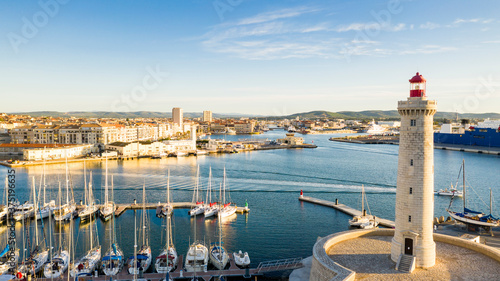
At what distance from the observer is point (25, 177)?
1222 inches

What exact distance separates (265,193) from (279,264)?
13.7 meters

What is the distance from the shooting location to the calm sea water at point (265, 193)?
1638cm

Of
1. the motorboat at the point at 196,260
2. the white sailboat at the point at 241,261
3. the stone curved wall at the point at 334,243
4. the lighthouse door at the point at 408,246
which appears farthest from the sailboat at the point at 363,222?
the lighthouse door at the point at 408,246

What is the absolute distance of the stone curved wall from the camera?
7.71 m

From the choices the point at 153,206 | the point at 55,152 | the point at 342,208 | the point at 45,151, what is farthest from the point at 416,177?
the point at 55,152

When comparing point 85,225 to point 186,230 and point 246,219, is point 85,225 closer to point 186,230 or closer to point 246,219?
point 186,230

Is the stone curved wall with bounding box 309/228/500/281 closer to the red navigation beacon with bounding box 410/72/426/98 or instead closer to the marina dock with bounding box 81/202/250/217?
the red navigation beacon with bounding box 410/72/426/98

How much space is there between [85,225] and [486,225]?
1949 cm

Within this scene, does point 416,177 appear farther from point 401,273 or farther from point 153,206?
point 153,206

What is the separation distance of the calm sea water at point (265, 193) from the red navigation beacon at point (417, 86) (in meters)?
8.45

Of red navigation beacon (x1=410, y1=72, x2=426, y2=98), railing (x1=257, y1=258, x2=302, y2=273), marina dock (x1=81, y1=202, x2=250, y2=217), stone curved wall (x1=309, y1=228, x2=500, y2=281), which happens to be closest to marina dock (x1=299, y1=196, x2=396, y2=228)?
marina dock (x1=81, y1=202, x2=250, y2=217)

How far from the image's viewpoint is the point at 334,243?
33.5ft

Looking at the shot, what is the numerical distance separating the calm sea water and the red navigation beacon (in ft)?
27.7

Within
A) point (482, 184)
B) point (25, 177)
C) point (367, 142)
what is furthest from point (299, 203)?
point (367, 142)
